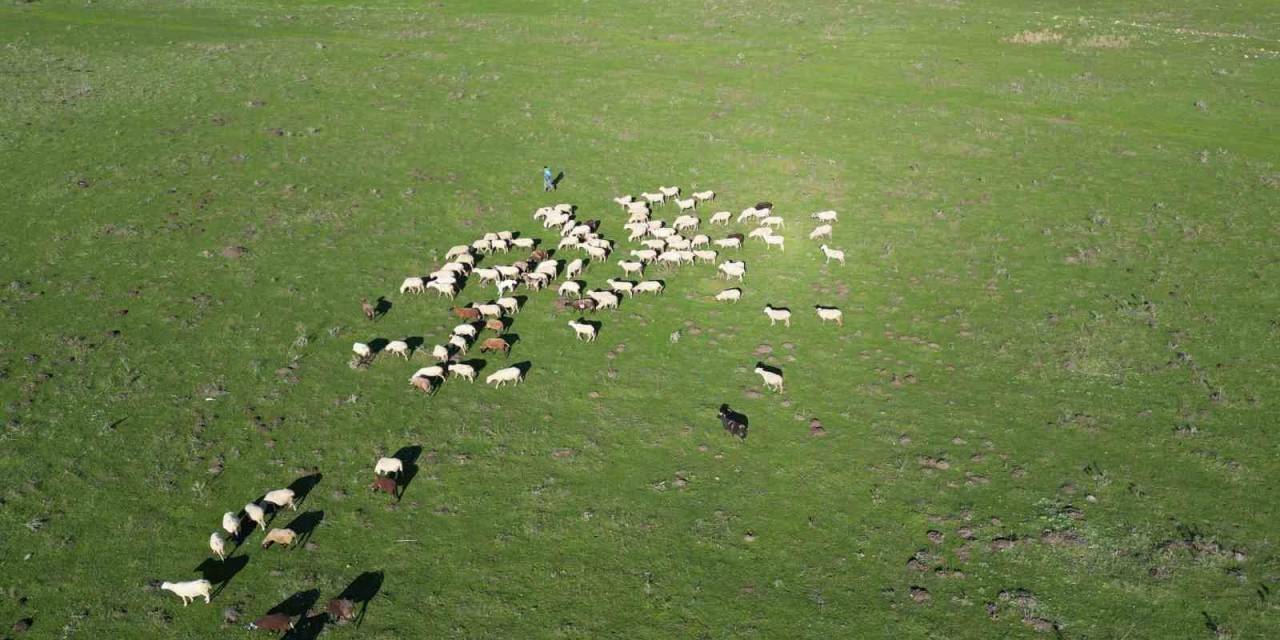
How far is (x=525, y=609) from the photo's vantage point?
63.9 ft

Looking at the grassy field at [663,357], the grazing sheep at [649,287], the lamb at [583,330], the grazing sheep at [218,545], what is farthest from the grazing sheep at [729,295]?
the grazing sheep at [218,545]

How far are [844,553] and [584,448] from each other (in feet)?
28.3

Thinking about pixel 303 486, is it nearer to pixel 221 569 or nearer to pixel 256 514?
pixel 256 514

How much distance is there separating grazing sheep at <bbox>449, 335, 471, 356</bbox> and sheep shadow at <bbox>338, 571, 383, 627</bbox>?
10075mm

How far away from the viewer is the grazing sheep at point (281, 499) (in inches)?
853

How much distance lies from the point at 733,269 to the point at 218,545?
22136mm

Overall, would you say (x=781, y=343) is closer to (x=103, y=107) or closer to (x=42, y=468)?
(x=42, y=468)

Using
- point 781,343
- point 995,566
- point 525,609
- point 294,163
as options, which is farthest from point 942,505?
A: point 294,163

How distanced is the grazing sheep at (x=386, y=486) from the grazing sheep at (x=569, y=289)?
12076 mm

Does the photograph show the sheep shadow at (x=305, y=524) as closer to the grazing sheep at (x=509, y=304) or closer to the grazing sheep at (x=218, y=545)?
the grazing sheep at (x=218, y=545)

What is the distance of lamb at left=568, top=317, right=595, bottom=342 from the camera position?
30.1m

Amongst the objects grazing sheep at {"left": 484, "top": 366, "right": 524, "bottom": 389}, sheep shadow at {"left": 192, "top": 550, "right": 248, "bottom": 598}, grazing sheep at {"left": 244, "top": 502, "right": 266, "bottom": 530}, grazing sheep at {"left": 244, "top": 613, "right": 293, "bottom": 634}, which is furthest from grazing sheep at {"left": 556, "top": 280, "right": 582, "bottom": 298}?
grazing sheep at {"left": 244, "top": 613, "right": 293, "bottom": 634}

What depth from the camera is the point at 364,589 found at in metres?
19.8

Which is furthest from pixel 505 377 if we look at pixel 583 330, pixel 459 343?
pixel 583 330
